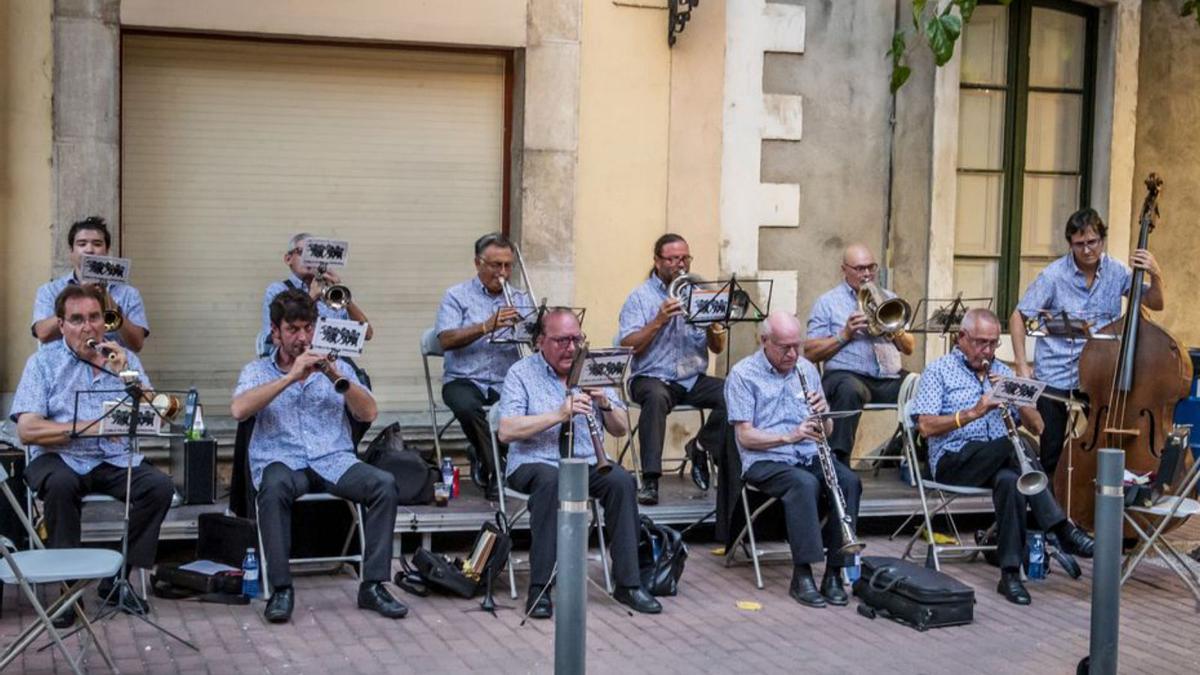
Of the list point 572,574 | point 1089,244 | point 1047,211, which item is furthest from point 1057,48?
point 572,574

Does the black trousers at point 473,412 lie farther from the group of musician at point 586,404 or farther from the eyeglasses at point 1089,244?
the eyeglasses at point 1089,244

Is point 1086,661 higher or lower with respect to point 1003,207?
lower

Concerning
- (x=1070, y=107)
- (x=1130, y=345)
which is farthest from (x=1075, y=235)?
(x=1070, y=107)

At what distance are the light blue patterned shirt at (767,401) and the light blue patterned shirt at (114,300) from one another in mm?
3071

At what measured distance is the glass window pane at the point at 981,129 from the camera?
10.8 metres

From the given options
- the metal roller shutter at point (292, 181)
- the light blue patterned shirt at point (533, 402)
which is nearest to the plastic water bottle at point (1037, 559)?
the light blue patterned shirt at point (533, 402)

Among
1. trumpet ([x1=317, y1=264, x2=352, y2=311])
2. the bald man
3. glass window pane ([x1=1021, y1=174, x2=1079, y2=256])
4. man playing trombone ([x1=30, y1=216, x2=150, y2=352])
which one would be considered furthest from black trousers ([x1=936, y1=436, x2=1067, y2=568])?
man playing trombone ([x1=30, y1=216, x2=150, y2=352])

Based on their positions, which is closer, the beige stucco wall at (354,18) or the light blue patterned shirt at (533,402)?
the light blue patterned shirt at (533,402)

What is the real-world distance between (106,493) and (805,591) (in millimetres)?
3294

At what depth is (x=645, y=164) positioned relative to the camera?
→ 988cm

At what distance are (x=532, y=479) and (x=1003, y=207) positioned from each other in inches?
188

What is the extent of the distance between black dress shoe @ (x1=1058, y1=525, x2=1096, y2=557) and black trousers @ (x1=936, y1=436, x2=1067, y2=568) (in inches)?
10.4

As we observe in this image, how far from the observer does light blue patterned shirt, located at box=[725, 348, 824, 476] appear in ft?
26.3

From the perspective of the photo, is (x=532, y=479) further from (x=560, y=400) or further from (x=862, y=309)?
(x=862, y=309)
